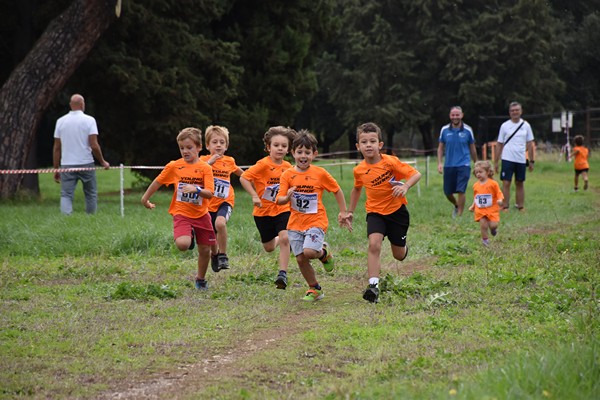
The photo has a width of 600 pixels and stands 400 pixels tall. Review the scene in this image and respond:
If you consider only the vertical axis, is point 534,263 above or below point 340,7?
below

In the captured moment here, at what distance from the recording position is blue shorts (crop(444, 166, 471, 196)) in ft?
62.0

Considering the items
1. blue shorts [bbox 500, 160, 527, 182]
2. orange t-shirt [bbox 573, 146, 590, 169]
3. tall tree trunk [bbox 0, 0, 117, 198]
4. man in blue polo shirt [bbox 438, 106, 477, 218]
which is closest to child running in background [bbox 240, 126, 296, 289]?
man in blue polo shirt [bbox 438, 106, 477, 218]

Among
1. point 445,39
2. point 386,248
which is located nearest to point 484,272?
point 386,248

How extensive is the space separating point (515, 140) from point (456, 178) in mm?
1982

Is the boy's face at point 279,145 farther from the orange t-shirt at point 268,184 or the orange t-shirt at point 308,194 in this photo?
the orange t-shirt at point 308,194

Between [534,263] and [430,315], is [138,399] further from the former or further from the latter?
[534,263]

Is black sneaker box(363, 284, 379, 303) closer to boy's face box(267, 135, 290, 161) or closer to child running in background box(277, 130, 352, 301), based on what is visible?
child running in background box(277, 130, 352, 301)

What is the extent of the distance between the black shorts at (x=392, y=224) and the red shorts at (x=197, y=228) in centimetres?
179

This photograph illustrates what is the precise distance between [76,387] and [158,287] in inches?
156

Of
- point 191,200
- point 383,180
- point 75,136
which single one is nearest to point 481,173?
point 383,180

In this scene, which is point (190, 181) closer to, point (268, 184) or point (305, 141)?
point (268, 184)

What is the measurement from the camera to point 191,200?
1055cm

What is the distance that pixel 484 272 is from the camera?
11.2 meters

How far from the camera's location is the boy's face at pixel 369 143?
9.95 meters
